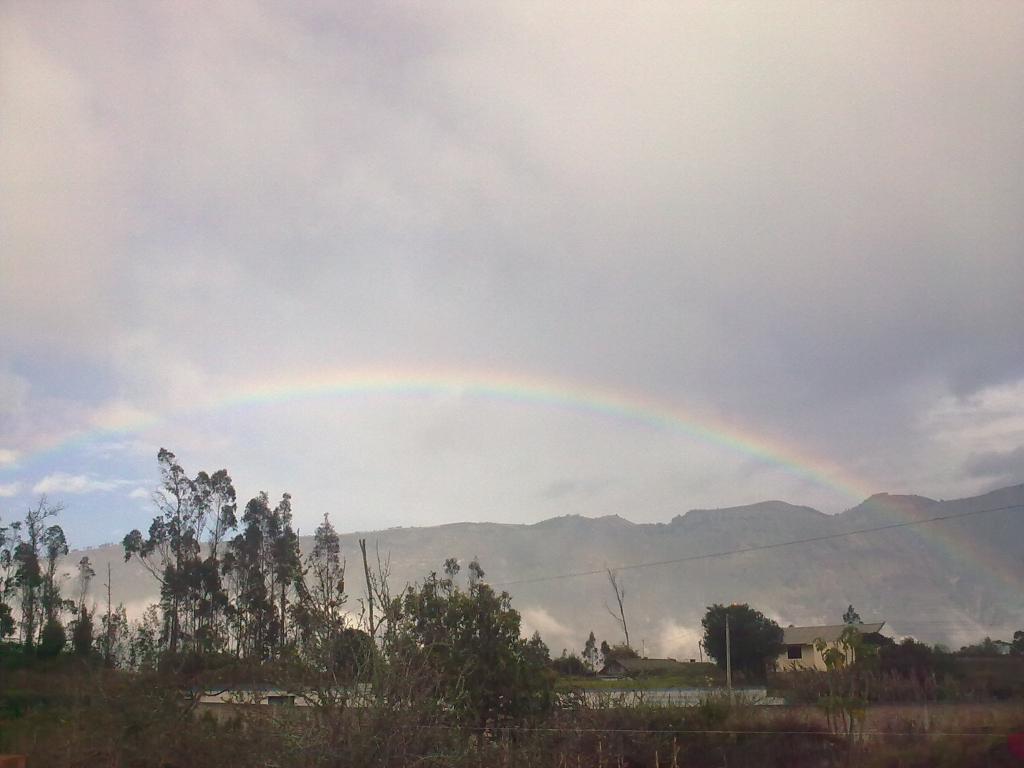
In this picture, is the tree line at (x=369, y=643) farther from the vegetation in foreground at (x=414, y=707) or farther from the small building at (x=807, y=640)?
the small building at (x=807, y=640)

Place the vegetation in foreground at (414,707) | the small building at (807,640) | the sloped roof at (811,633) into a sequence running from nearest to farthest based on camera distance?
the vegetation in foreground at (414,707), the small building at (807,640), the sloped roof at (811,633)

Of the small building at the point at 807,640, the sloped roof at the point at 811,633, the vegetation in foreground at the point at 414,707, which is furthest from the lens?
the sloped roof at the point at 811,633

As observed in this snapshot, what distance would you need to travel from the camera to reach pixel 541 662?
2212 cm

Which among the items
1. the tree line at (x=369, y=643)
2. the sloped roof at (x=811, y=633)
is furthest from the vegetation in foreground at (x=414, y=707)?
the sloped roof at (x=811, y=633)

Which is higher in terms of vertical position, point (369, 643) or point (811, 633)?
point (369, 643)

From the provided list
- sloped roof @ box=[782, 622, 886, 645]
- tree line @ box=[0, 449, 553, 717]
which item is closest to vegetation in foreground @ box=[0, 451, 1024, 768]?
tree line @ box=[0, 449, 553, 717]

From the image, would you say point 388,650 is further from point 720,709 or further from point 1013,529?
point 1013,529

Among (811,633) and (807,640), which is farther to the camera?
(811,633)

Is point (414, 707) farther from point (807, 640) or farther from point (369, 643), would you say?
point (807, 640)

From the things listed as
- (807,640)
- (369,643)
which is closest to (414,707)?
(369,643)

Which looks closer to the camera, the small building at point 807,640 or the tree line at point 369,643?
the tree line at point 369,643

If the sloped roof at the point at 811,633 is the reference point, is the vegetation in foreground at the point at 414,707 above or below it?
above

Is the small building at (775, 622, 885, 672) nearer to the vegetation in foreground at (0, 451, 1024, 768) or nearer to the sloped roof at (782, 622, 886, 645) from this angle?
the sloped roof at (782, 622, 886, 645)

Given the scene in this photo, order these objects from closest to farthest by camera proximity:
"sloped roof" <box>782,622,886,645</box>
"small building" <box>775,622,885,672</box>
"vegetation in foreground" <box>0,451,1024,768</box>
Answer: "vegetation in foreground" <box>0,451,1024,768</box>
"small building" <box>775,622,885,672</box>
"sloped roof" <box>782,622,886,645</box>
